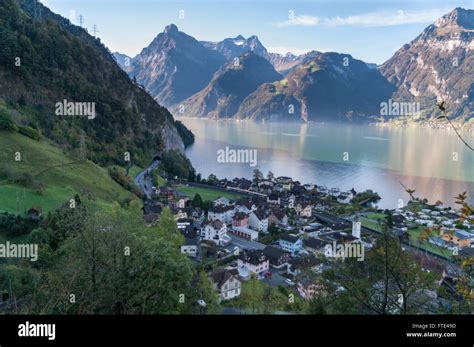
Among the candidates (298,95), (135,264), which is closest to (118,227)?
(135,264)

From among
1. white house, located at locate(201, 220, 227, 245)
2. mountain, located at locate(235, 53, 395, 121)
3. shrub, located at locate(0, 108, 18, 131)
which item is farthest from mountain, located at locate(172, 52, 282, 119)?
white house, located at locate(201, 220, 227, 245)

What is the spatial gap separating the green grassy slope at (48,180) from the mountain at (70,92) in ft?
9.08

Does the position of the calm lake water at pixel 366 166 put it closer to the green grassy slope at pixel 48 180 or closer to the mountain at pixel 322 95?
the green grassy slope at pixel 48 180

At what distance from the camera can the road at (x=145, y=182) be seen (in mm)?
18788

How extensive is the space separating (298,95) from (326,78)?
12086mm

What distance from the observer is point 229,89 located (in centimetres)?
10794

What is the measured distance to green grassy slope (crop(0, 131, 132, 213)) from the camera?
978 centimetres

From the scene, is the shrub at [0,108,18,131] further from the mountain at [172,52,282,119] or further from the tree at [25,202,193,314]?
the mountain at [172,52,282,119]

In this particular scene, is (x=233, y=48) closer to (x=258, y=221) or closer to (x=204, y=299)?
(x=258, y=221)

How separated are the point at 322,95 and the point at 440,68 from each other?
104 ft

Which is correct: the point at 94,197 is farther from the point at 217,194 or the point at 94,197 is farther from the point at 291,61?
the point at 291,61
